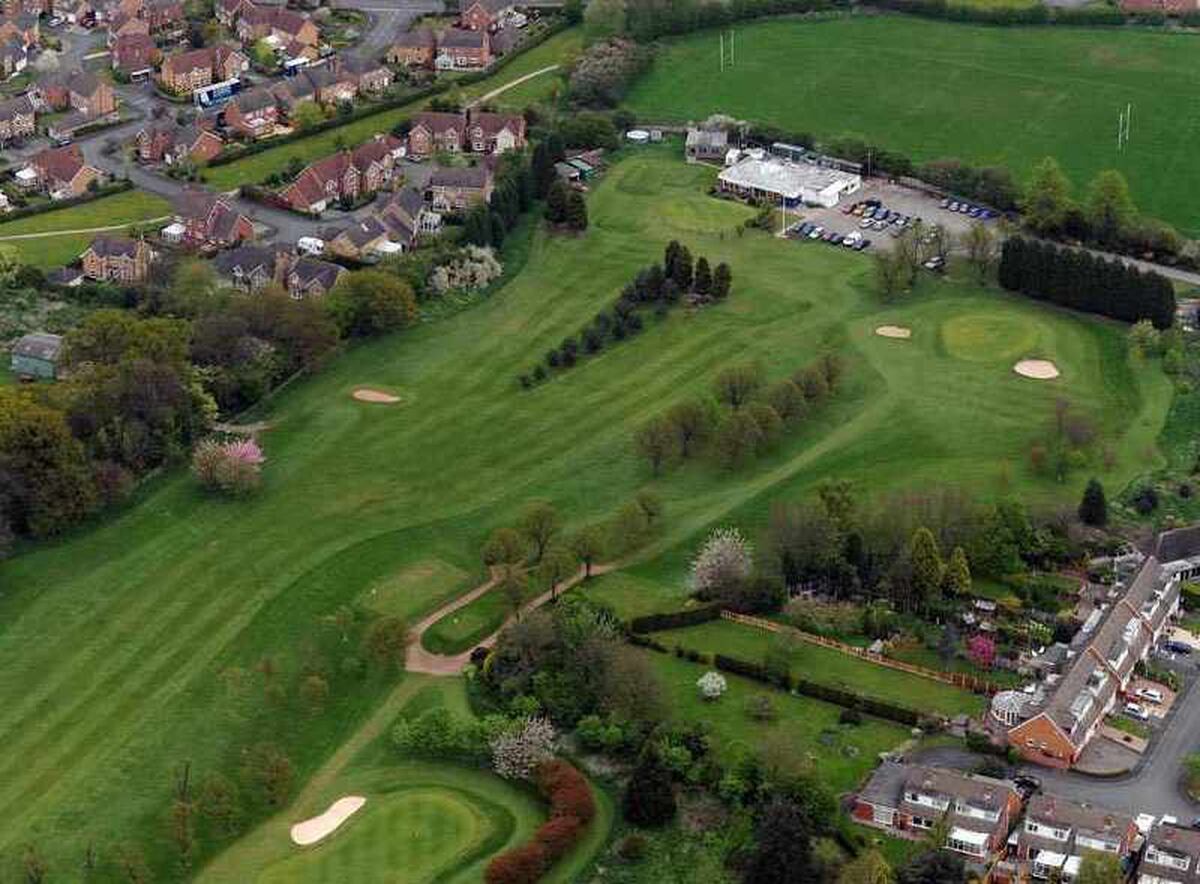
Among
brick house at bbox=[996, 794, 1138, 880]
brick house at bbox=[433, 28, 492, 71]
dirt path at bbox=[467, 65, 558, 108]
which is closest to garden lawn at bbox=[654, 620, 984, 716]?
brick house at bbox=[996, 794, 1138, 880]

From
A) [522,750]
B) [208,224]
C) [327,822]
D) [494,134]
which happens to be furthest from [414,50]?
[327,822]

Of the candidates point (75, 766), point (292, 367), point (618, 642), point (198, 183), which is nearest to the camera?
point (75, 766)

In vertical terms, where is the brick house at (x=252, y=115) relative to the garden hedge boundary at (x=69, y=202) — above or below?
above

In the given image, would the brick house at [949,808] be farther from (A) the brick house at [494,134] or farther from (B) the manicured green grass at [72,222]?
(A) the brick house at [494,134]

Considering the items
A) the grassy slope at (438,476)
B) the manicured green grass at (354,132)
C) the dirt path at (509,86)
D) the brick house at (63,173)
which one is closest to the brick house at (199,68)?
the manicured green grass at (354,132)

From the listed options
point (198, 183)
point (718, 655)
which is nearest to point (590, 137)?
point (198, 183)

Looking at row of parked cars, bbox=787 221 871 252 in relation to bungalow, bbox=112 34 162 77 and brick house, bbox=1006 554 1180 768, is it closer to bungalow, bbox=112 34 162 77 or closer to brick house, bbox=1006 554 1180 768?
brick house, bbox=1006 554 1180 768

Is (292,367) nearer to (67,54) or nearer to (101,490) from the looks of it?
(101,490)
